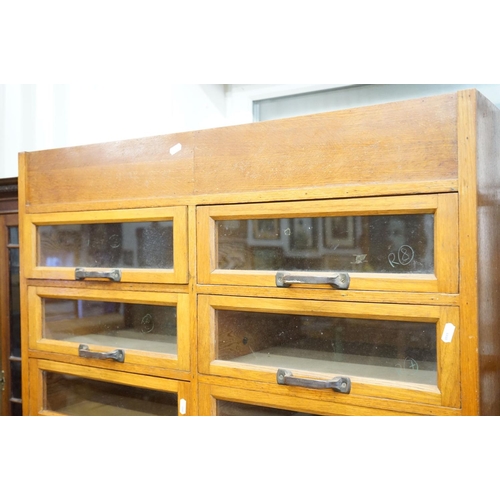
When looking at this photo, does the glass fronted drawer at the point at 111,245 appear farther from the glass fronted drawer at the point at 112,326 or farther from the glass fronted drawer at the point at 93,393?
the glass fronted drawer at the point at 93,393

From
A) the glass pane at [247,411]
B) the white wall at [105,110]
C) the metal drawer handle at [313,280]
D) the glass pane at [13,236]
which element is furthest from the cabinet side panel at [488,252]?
the glass pane at [13,236]

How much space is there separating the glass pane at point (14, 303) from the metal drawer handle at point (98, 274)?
1.95 ft

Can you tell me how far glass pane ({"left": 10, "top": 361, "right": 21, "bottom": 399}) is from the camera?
5.72ft

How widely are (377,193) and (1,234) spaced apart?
4.50 feet

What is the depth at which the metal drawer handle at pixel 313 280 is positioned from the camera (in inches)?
37.4

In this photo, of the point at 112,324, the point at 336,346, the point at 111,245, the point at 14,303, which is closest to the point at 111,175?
the point at 111,245

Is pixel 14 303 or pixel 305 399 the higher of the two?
pixel 14 303

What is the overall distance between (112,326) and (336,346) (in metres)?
0.62

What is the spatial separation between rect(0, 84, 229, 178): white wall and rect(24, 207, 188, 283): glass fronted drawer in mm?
579

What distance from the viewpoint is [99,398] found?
1.33m

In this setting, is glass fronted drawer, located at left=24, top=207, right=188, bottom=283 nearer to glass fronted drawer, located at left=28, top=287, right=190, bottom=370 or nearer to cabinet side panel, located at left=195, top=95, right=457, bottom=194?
glass fronted drawer, located at left=28, top=287, right=190, bottom=370

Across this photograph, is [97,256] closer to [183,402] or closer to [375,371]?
[183,402]

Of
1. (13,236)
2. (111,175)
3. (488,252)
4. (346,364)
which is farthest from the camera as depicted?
(13,236)

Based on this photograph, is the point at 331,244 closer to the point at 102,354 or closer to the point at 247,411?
the point at 247,411
